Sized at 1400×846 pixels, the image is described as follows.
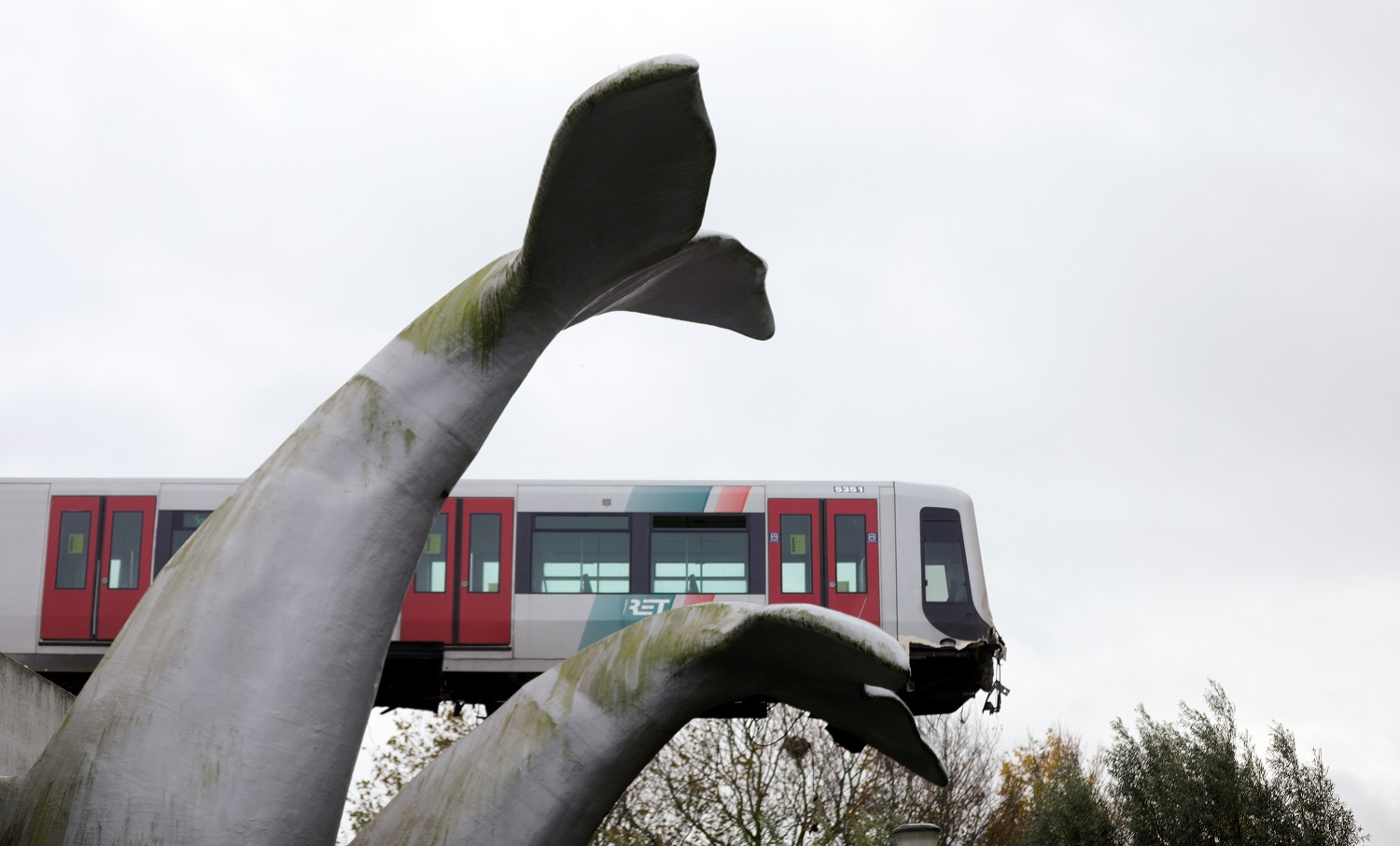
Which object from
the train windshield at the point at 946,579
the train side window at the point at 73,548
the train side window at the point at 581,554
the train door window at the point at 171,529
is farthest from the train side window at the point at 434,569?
the train windshield at the point at 946,579

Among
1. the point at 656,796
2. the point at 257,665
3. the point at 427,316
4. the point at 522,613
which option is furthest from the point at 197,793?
the point at 656,796

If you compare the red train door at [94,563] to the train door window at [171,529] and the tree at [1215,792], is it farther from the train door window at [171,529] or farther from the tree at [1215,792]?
the tree at [1215,792]

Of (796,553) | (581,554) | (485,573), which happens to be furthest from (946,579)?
(485,573)

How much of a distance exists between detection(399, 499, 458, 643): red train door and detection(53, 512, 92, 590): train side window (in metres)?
3.89

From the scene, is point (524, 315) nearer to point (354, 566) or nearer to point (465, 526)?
point (354, 566)

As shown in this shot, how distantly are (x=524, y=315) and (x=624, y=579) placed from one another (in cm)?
1359

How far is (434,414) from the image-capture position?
545 cm

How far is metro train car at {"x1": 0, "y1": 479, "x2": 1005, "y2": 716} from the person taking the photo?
1855 centimetres

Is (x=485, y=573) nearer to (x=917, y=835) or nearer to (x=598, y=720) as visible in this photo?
(x=917, y=835)

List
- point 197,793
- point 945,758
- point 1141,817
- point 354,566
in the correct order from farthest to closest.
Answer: point 945,758 < point 1141,817 < point 354,566 < point 197,793

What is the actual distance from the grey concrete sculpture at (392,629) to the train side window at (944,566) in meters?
13.3

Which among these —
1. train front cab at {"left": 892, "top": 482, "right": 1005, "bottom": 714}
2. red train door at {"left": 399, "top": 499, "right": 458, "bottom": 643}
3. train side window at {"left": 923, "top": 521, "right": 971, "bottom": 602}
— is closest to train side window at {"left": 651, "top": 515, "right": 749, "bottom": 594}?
train front cab at {"left": 892, "top": 482, "right": 1005, "bottom": 714}

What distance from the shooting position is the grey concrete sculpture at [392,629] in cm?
478

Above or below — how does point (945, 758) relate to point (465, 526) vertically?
below
